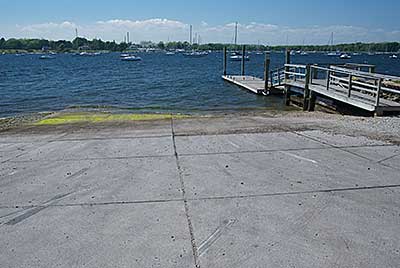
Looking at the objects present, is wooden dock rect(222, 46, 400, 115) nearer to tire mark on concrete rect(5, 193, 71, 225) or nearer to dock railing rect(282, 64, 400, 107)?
dock railing rect(282, 64, 400, 107)

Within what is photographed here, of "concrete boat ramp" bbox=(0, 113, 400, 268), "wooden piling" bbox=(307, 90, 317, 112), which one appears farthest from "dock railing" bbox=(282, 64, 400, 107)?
"concrete boat ramp" bbox=(0, 113, 400, 268)

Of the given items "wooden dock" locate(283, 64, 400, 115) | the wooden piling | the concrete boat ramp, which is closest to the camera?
the concrete boat ramp

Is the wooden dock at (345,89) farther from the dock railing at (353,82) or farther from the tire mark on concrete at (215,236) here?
the tire mark on concrete at (215,236)

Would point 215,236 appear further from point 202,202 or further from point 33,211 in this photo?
point 33,211

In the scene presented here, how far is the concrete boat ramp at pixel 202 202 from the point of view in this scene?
3549 millimetres

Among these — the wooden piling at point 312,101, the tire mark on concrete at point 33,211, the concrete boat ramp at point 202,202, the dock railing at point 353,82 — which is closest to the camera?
the concrete boat ramp at point 202,202

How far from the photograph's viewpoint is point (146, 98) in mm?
25125

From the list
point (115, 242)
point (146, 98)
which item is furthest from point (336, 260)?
point (146, 98)

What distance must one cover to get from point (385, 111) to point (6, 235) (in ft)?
35.4

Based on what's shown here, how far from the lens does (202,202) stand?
186 inches

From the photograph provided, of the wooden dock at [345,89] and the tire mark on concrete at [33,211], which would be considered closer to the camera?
the tire mark on concrete at [33,211]

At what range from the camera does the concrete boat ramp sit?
355 centimetres

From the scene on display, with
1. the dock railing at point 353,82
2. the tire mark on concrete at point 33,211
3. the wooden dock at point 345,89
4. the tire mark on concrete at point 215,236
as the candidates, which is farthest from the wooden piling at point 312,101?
the tire mark on concrete at point 33,211

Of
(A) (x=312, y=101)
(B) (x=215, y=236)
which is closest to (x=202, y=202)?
(B) (x=215, y=236)
